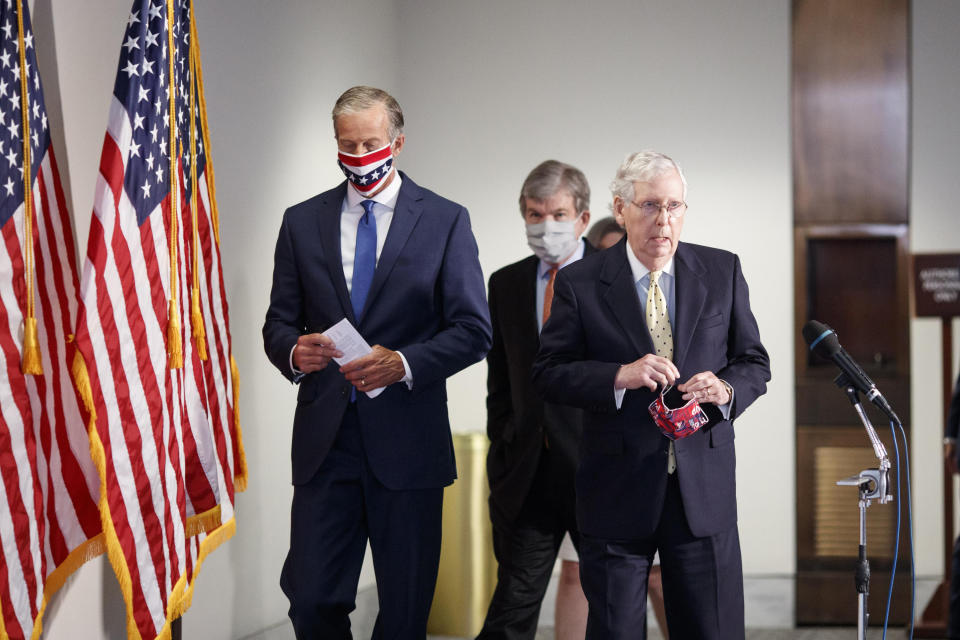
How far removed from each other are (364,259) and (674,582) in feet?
4.04

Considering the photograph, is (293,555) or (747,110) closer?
(293,555)

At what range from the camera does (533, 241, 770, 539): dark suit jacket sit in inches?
106

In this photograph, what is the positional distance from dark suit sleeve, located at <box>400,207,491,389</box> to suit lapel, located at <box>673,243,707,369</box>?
0.59m

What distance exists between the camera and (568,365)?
9.30ft

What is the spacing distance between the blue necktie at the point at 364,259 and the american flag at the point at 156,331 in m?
0.52

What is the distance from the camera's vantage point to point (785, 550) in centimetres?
575

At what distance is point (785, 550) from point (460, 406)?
1.94 m

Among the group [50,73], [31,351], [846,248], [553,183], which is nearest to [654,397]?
[553,183]

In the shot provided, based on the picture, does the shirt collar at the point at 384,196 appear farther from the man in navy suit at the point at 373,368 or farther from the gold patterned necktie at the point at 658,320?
the gold patterned necktie at the point at 658,320

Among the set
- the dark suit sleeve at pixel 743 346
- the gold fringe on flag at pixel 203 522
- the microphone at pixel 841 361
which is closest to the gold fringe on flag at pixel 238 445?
the gold fringe on flag at pixel 203 522

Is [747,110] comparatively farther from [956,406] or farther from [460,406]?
[956,406]

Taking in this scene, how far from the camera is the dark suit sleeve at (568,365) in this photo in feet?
8.96

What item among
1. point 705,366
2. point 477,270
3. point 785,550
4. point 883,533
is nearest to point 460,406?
point 785,550

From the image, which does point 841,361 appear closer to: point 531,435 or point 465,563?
point 531,435
